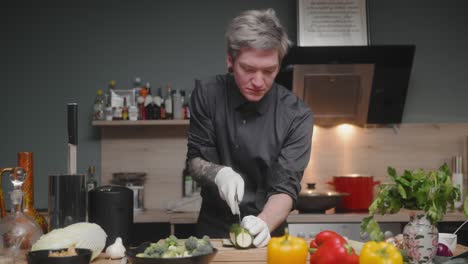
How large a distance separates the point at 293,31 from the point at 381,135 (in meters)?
1.03

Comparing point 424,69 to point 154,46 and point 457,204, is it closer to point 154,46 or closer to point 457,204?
point 457,204

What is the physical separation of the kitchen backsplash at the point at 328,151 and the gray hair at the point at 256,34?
6.96 ft

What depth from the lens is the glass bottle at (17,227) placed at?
167 centimetres

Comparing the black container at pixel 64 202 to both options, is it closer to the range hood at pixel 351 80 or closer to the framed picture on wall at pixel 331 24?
the range hood at pixel 351 80

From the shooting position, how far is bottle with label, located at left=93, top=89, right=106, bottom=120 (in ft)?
13.4

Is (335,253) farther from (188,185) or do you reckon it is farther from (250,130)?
(188,185)

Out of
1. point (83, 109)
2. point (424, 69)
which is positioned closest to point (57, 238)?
point (83, 109)

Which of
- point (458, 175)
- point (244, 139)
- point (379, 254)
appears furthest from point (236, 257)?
point (458, 175)

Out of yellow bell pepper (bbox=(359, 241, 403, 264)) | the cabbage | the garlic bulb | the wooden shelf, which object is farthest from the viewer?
the wooden shelf

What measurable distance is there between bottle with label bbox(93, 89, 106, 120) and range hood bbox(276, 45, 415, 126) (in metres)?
1.29

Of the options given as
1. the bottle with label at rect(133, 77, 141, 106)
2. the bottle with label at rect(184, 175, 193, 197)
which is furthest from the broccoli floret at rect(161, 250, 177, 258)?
the bottle with label at rect(133, 77, 141, 106)

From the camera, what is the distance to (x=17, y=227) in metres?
1.72

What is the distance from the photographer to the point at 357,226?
361 centimetres

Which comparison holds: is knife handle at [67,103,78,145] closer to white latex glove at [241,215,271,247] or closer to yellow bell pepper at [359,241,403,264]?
white latex glove at [241,215,271,247]
